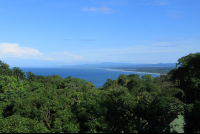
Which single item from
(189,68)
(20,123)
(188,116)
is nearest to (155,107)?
(188,116)

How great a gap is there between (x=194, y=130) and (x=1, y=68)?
5011cm

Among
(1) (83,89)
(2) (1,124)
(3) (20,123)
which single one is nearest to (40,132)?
(3) (20,123)

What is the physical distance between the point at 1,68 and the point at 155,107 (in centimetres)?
4716

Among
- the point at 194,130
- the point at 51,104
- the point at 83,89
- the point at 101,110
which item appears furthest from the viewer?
the point at 83,89

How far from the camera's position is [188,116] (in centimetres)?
783

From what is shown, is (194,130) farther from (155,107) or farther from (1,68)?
(1,68)

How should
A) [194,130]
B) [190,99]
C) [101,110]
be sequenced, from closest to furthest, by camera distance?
[194,130] → [101,110] → [190,99]

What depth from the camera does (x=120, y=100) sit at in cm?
1146

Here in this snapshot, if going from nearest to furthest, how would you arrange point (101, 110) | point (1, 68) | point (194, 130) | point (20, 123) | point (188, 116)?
point (194, 130) < point (188, 116) < point (20, 123) < point (101, 110) < point (1, 68)

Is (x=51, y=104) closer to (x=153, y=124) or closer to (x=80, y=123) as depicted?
(x=80, y=123)

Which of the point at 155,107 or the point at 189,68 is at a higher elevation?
the point at 189,68

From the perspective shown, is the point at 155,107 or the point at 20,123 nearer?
the point at 20,123

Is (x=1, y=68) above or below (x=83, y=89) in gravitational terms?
above

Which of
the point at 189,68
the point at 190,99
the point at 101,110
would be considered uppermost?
the point at 189,68
